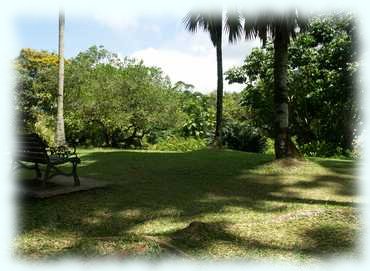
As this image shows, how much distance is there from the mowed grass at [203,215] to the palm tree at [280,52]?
1.81 feet

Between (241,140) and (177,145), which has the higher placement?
(241,140)

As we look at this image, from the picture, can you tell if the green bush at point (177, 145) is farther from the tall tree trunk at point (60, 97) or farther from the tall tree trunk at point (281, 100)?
the tall tree trunk at point (281, 100)

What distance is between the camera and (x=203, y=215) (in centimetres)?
641

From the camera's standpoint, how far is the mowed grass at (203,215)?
15.3 ft

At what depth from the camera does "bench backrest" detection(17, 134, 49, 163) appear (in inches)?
295

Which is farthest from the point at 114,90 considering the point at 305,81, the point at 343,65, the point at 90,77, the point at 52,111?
the point at 343,65

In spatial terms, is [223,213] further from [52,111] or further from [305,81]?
[52,111]

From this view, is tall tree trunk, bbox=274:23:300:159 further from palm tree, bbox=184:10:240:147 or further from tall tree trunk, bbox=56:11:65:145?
tall tree trunk, bbox=56:11:65:145

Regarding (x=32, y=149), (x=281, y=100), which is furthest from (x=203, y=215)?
(x=281, y=100)

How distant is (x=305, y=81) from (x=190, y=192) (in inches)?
611

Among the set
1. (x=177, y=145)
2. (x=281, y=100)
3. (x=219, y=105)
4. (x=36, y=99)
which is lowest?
(x=177, y=145)

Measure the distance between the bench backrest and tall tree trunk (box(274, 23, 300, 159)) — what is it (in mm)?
5527

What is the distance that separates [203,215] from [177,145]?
17.2 metres

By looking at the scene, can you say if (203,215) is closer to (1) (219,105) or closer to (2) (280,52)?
(2) (280,52)
